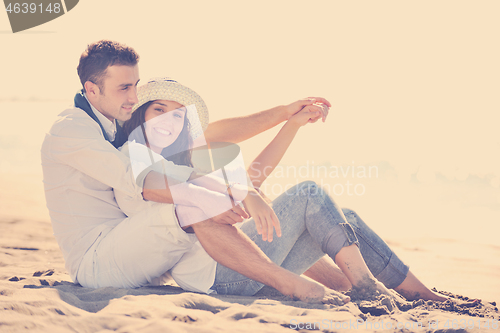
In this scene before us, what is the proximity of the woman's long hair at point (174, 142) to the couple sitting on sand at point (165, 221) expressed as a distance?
0.02 meters

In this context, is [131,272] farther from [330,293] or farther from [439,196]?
[439,196]

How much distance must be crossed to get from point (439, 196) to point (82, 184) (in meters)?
15.3

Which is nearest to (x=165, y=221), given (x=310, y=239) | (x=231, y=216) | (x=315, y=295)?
(x=231, y=216)

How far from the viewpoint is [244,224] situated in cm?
269

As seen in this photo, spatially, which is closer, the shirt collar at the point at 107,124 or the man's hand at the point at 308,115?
the shirt collar at the point at 107,124

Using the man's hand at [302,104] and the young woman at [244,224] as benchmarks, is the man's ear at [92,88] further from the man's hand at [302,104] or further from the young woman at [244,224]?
the man's hand at [302,104]

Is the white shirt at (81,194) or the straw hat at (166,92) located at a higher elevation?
the straw hat at (166,92)

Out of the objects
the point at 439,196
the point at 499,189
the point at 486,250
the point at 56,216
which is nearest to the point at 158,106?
the point at 56,216

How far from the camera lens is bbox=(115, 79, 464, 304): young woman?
2.27 meters

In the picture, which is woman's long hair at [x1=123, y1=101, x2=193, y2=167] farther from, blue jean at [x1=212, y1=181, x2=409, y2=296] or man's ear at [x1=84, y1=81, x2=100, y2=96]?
blue jean at [x1=212, y1=181, x2=409, y2=296]

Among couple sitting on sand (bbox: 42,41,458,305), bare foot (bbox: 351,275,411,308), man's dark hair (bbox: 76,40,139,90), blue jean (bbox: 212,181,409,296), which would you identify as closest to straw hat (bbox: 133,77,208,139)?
couple sitting on sand (bbox: 42,41,458,305)

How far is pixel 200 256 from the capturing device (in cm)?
246

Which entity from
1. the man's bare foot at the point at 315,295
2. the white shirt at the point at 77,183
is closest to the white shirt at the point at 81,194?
the white shirt at the point at 77,183

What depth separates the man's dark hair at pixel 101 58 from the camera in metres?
2.77
